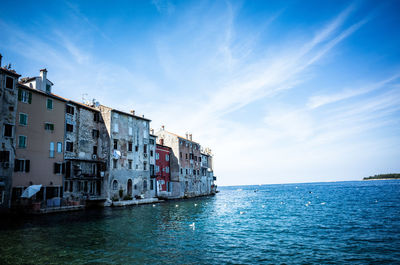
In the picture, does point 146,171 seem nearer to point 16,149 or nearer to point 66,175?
point 66,175

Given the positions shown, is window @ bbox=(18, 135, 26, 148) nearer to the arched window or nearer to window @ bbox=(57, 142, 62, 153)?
window @ bbox=(57, 142, 62, 153)

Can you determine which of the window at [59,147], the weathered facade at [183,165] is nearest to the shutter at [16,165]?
the window at [59,147]

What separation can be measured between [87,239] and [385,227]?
23375 millimetres

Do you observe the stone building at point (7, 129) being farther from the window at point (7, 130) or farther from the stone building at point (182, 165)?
the stone building at point (182, 165)

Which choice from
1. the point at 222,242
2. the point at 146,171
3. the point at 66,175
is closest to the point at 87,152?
the point at 66,175

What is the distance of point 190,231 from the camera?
829 inches

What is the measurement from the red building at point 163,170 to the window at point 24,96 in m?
26.6

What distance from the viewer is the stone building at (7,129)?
26.7 m

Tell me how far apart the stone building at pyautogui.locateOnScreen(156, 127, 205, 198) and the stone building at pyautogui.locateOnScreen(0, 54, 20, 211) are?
1361 inches

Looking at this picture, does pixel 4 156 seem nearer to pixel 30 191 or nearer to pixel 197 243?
pixel 30 191

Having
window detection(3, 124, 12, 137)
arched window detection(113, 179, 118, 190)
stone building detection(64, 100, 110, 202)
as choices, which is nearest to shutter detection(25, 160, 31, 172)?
window detection(3, 124, 12, 137)

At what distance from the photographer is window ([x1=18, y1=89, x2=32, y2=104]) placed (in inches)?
1171

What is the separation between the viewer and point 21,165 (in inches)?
1141

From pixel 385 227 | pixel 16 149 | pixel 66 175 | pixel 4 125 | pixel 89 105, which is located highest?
pixel 89 105
